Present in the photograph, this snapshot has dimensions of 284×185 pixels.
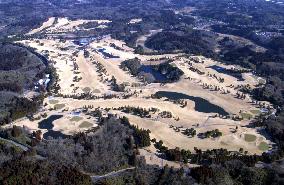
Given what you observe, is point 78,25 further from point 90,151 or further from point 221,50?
point 90,151

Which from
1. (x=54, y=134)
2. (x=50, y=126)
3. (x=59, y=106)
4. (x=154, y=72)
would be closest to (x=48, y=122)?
(x=50, y=126)

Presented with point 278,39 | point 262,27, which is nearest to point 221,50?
point 278,39

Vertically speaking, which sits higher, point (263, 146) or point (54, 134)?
point (263, 146)

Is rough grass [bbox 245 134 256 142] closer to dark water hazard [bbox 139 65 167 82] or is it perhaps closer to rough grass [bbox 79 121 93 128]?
rough grass [bbox 79 121 93 128]

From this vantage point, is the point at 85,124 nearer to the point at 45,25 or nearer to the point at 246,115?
the point at 246,115

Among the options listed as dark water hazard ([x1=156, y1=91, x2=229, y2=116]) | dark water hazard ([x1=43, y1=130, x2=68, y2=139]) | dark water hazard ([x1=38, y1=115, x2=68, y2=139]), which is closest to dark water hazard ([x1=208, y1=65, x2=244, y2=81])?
dark water hazard ([x1=156, y1=91, x2=229, y2=116])

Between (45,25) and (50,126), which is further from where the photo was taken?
(45,25)
